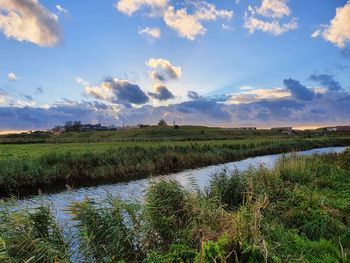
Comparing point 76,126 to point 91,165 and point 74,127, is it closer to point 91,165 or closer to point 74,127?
point 74,127

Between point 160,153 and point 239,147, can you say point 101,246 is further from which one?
point 239,147

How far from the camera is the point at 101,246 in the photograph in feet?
29.8

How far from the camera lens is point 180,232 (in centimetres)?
945

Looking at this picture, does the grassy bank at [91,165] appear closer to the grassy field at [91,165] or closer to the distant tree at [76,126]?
the grassy field at [91,165]

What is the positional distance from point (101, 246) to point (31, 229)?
1754mm

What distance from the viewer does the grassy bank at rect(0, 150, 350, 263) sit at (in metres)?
7.38

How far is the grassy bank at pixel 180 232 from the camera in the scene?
738 cm

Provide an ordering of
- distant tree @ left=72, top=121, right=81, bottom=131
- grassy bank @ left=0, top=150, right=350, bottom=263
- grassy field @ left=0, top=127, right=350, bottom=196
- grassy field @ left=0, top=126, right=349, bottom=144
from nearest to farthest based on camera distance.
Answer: grassy bank @ left=0, top=150, right=350, bottom=263, grassy field @ left=0, top=127, right=350, bottom=196, grassy field @ left=0, top=126, right=349, bottom=144, distant tree @ left=72, top=121, right=81, bottom=131

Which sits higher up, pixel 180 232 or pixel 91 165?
pixel 180 232

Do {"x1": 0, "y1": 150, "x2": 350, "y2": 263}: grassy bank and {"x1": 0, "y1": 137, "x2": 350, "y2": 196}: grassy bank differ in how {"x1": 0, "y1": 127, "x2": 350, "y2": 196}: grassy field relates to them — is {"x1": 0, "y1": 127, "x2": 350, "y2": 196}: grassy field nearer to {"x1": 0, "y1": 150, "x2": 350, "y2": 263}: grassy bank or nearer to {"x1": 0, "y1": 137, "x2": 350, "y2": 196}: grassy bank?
{"x1": 0, "y1": 137, "x2": 350, "y2": 196}: grassy bank

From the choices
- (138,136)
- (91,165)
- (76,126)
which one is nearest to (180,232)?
(91,165)

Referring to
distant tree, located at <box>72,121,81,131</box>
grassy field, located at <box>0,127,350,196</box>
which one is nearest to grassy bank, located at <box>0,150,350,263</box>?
grassy field, located at <box>0,127,350,196</box>

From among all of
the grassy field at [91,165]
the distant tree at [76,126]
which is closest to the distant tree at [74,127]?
the distant tree at [76,126]

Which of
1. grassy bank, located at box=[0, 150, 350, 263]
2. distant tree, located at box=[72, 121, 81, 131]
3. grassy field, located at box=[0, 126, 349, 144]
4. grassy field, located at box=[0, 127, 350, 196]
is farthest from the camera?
distant tree, located at box=[72, 121, 81, 131]
